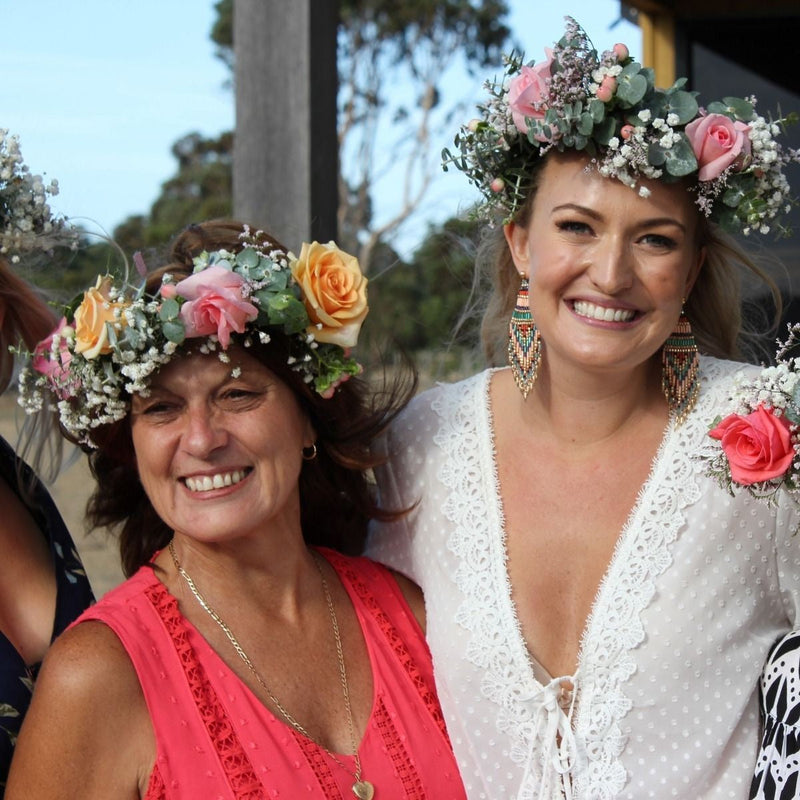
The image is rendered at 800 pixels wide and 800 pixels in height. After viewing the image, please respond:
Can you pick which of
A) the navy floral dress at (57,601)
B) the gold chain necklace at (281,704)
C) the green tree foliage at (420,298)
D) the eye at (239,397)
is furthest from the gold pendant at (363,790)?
the green tree foliage at (420,298)

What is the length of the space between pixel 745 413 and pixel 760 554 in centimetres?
37

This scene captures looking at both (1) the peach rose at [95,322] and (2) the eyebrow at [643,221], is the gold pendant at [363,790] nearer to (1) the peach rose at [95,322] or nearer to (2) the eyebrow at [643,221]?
(1) the peach rose at [95,322]

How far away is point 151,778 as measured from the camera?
7.48 ft

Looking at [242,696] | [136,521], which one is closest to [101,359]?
[136,521]

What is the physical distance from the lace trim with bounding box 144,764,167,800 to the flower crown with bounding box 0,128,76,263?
1171 millimetres

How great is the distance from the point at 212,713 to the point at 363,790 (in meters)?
0.34

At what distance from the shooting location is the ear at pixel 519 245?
281 centimetres

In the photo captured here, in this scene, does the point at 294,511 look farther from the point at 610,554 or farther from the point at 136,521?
the point at 610,554

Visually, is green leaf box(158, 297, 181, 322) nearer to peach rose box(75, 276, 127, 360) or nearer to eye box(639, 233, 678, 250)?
peach rose box(75, 276, 127, 360)

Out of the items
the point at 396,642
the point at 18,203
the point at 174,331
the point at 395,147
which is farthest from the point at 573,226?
the point at 395,147

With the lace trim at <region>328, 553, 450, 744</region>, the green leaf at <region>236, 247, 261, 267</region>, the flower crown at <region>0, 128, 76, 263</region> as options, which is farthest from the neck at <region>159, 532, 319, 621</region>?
the flower crown at <region>0, 128, 76, 263</region>

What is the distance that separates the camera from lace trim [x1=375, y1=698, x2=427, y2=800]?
2.53m

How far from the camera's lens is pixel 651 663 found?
99.8 inches

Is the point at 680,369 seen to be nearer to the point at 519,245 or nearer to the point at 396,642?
the point at 519,245
